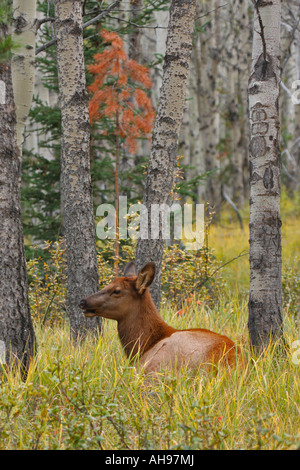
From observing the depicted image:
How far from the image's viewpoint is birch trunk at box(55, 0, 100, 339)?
265 inches

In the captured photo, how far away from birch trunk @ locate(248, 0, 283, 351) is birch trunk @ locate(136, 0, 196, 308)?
4.07ft

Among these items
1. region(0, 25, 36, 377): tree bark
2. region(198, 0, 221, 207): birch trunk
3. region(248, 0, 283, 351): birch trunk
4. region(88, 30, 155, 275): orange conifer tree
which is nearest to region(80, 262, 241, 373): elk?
region(248, 0, 283, 351): birch trunk

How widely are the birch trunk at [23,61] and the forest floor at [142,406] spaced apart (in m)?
3.63

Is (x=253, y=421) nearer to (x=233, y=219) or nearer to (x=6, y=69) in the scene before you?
(x=6, y=69)

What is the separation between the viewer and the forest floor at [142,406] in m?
3.97

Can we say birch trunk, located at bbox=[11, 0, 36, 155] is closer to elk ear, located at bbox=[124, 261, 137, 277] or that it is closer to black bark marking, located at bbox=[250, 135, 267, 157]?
elk ear, located at bbox=[124, 261, 137, 277]

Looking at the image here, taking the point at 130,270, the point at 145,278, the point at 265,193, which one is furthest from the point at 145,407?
the point at 265,193

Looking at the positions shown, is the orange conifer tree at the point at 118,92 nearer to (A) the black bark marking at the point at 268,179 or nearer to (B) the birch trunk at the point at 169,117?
(B) the birch trunk at the point at 169,117

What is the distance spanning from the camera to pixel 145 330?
5.73m

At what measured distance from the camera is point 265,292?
595 cm

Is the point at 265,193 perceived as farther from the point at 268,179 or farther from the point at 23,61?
the point at 23,61

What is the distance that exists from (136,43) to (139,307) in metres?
8.61
